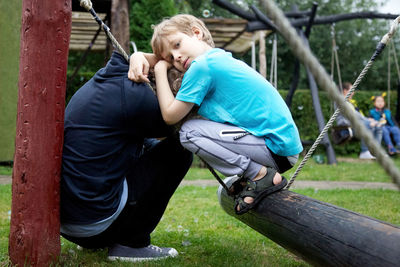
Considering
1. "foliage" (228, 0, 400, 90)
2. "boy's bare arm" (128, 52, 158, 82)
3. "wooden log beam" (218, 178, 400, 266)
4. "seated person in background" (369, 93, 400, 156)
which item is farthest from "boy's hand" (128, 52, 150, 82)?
"foliage" (228, 0, 400, 90)

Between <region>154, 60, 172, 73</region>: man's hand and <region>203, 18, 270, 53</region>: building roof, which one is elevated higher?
<region>154, 60, 172, 73</region>: man's hand

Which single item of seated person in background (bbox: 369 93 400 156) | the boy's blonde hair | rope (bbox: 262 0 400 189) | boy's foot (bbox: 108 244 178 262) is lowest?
seated person in background (bbox: 369 93 400 156)

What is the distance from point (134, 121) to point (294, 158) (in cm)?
80

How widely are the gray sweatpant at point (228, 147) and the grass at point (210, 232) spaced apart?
64 centimetres

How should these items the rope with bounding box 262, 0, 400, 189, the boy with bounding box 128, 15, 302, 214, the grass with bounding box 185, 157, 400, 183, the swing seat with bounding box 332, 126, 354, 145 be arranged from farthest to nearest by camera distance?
the swing seat with bounding box 332, 126, 354, 145 → the grass with bounding box 185, 157, 400, 183 → the boy with bounding box 128, 15, 302, 214 → the rope with bounding box 262, 0, 400, 189

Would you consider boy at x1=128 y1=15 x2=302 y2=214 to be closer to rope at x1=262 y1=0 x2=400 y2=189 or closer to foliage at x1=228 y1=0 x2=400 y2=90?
rope at x1=262 y1=0 x2=400 y2=189

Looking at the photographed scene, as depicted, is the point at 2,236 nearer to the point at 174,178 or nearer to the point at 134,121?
the point at 174,178

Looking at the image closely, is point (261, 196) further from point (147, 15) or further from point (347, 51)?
point (347, 51)

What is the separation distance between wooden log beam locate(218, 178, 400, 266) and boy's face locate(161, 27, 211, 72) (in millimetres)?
774

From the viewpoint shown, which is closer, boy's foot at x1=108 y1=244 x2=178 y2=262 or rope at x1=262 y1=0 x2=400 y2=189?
rope at x1=262 y1=0 x2=400 y2=189

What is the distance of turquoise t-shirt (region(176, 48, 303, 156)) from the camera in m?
2.07

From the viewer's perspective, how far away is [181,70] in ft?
7.43

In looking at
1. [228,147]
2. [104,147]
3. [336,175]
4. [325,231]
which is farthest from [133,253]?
[336,175]

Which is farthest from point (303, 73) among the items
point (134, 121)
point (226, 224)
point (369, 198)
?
point (134, 121)
